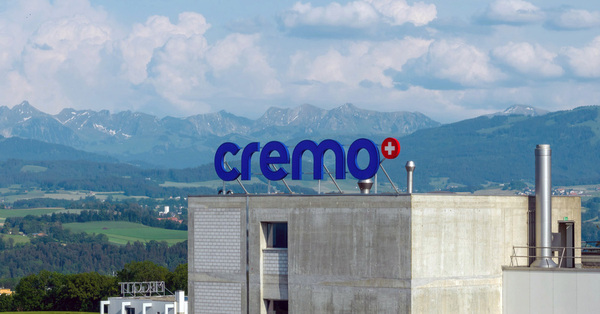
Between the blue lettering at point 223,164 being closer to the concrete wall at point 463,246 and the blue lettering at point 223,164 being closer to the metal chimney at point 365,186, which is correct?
the metal chimney at point 365,186

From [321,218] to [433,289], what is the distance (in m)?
6.88

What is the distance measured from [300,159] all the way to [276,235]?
4.38 m

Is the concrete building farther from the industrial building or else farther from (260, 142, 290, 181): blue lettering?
(260, 142, 290, 181): blue lettering

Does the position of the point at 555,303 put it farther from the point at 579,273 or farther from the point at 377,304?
the point at 377,304

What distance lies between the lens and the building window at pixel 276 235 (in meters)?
54.5

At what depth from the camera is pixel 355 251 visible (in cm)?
5141

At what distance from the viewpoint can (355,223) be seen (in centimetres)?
5156

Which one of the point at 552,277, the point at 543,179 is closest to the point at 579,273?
the point at 552,277

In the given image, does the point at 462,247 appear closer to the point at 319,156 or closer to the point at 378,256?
the point at 378,256

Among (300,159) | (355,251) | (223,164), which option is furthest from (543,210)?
(223,164)

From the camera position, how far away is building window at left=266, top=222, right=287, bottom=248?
179 feet

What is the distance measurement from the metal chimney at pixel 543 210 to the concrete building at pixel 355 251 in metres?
0.78

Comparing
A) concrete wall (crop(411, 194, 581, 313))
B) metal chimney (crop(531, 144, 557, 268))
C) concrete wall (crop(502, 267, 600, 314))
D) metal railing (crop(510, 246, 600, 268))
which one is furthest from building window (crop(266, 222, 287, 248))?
metal chimney (crop(531, 144, 557, 268))

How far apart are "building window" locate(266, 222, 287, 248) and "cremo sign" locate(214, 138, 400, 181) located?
2525mm
